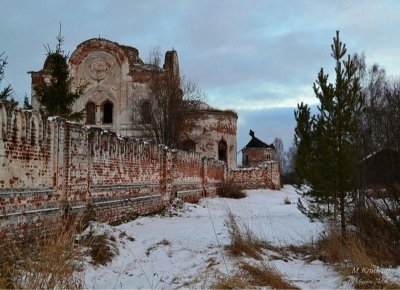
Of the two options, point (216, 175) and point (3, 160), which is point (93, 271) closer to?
point (3, 160)

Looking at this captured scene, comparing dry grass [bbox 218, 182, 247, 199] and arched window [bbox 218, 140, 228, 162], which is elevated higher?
arched window [bbox 218, 140, 228, 162]

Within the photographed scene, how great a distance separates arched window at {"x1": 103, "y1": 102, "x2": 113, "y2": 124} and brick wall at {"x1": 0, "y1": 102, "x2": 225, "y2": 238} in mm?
14203

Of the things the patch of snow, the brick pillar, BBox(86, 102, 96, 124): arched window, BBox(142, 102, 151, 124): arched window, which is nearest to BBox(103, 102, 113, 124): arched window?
BBox(86, 102, 96, 124): arched window

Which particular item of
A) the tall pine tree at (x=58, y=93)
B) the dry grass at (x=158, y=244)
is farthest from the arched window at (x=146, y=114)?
the dry grass at (x=158, y=244)

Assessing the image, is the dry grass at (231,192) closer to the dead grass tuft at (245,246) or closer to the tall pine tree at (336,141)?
the tall pine tree at (336,141)

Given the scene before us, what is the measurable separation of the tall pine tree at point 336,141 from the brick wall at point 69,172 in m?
Answer: 5.18

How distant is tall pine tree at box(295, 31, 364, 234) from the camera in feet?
28.4

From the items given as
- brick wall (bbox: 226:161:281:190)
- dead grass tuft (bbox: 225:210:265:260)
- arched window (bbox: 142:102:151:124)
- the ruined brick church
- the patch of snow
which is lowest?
the patch of snow

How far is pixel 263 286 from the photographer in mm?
5738

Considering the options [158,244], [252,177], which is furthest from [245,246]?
[252,177]

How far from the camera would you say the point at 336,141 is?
8750 mm

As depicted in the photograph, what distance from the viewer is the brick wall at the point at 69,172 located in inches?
282

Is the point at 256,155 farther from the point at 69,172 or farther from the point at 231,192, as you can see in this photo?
the point at 69,172

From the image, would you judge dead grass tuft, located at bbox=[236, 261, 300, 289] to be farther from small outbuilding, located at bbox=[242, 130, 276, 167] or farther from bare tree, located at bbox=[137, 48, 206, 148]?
small outbuilding, located at bbox=[242, 130, 276, 167]
